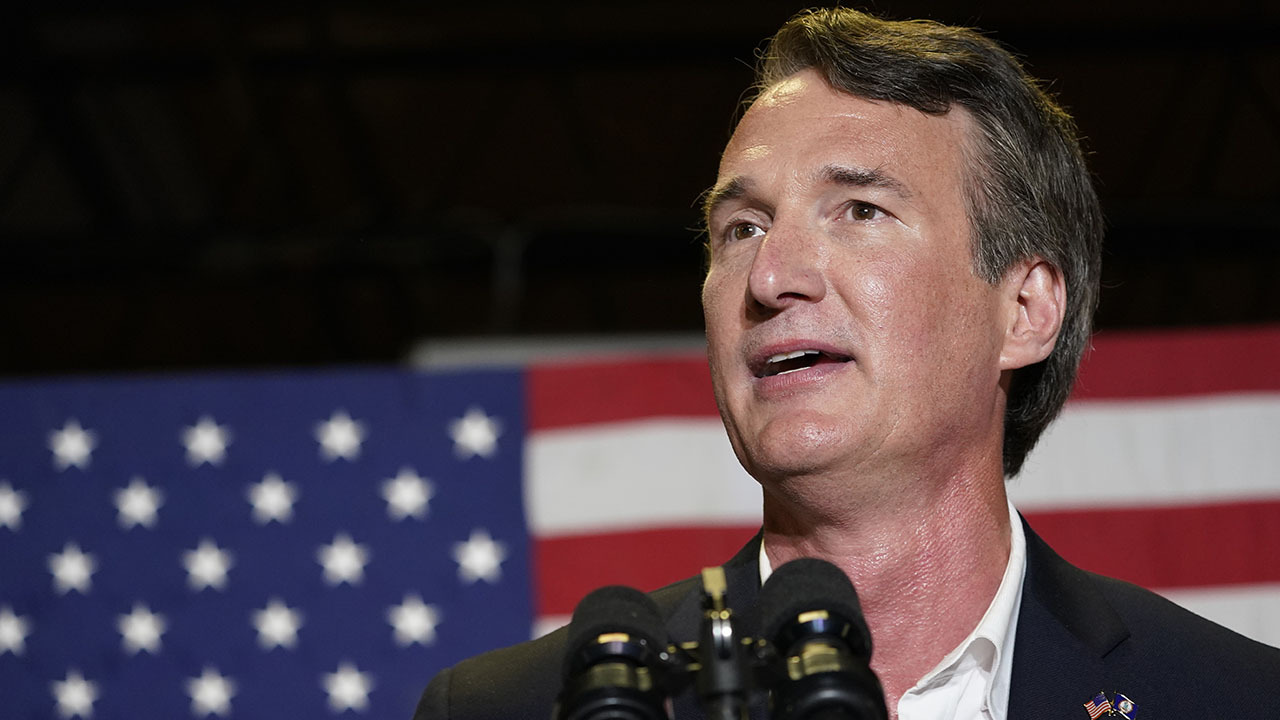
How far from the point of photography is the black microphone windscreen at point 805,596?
0.99 metres

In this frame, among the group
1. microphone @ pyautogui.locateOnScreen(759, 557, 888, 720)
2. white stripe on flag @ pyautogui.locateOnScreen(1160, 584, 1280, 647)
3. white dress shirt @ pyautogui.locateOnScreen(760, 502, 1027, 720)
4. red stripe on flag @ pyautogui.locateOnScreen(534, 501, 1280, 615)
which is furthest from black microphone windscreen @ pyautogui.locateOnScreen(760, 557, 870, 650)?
white stripe on flag @ pyautogui.locateOnScreen(1160, 584, 1280, 647)

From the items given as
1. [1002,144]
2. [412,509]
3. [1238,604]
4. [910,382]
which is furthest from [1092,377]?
[910,382]

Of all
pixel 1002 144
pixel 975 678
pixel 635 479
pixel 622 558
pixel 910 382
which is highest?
pixel 635 479

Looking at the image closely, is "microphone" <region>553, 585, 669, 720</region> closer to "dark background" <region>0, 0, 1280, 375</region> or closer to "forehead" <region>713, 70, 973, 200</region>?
"forehead" <region>713, 70, 973, 200</region>

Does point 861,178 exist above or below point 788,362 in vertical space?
above

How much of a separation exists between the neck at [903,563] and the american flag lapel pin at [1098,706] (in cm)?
16

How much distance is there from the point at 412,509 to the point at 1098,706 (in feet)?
7.51

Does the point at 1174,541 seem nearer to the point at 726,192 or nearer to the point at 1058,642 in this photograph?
the point at 1058,642

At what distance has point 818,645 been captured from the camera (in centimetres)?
96

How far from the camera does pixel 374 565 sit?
3.51 metres

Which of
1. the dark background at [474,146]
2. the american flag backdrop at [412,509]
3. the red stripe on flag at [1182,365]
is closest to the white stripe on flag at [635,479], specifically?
the american flag backdrop at [412,509]

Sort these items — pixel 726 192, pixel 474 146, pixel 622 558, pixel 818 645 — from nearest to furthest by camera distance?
pixel 818 645 < pixel 726 192 < pixel 622 558 < pixel 474 146

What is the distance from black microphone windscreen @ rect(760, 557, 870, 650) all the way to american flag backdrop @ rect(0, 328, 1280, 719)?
7.86 ft

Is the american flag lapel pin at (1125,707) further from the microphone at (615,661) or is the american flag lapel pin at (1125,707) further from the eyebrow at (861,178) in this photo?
the microphone at (615,661)
